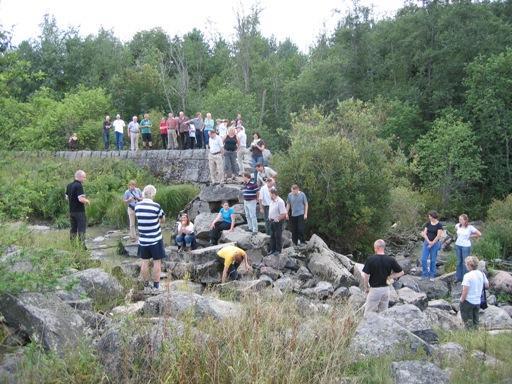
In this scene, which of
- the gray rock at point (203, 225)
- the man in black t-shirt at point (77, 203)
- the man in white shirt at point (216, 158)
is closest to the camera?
the man in black t-shirt at point (77, 203)

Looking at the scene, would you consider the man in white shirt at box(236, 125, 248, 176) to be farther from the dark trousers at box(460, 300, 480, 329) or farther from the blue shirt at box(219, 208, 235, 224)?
the dark trousers at box(460, 300, 480, 329)

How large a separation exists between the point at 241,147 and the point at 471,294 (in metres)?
10.7

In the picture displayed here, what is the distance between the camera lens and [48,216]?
2264cm

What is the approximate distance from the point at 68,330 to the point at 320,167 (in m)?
12.9

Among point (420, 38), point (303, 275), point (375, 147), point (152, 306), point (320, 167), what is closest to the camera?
point (152, 306)

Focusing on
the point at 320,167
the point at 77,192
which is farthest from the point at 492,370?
the point at 320,167

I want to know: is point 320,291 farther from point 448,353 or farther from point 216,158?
point 216,158

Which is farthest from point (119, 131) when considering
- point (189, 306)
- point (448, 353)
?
point (448, 353)

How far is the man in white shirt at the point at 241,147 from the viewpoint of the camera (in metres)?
18.9

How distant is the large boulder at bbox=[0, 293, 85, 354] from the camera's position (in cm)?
596

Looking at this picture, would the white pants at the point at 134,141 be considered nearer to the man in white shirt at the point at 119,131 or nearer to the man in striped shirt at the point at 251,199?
the man in white shirt at the point at 119,131

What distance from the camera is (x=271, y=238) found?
47.4ft

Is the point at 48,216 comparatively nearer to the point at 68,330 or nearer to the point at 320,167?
the point at 320,167

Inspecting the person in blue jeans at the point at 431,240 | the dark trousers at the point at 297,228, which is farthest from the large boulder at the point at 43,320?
the person in blue jeans at the point at 431,240
